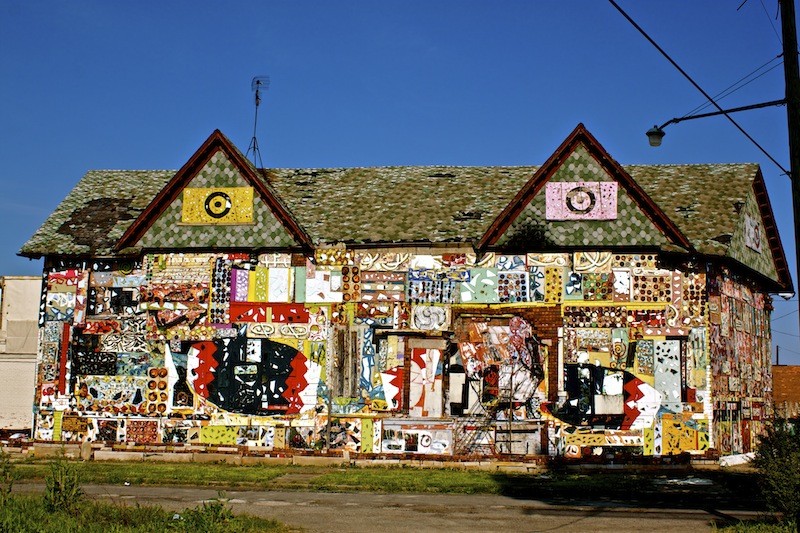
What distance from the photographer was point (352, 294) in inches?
1037

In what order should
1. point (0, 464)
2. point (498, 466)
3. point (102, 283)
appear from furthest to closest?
point (102, 283)
point (498, 466)
point (0, 464)

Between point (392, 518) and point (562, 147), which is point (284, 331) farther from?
point (392, 518)

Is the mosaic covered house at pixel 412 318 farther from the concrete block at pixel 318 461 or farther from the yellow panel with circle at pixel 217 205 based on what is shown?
the concrete block at pixel 318 461

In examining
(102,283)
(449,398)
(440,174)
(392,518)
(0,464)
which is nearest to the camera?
(0,464)

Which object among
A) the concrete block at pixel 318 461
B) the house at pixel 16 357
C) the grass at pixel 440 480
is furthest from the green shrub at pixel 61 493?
the house at pixel 16 357

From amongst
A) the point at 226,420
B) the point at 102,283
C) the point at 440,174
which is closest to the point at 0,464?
the point at 226,420

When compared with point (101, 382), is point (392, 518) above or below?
below

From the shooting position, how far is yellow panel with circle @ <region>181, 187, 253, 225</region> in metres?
27.3

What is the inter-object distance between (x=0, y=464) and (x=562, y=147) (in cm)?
1750

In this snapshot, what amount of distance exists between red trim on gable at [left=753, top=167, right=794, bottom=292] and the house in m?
25.9

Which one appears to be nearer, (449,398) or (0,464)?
(0,464)

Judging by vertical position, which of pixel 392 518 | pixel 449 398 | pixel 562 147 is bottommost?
pixel 392 518

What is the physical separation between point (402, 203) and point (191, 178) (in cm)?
635

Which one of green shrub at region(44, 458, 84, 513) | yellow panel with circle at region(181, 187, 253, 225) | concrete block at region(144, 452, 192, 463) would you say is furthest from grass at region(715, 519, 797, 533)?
yellow panel with circle at region(181, 187, 253, 225)
